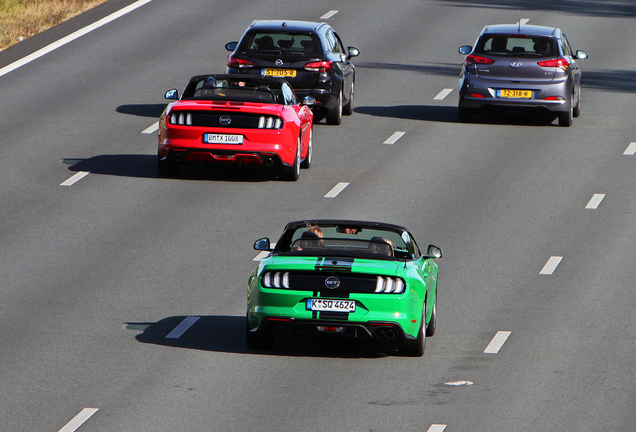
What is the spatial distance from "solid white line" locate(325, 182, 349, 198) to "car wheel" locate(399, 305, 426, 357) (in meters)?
7.89

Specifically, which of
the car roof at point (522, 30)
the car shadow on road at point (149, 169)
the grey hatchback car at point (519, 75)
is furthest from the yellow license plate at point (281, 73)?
the car roof at point (522, 30)

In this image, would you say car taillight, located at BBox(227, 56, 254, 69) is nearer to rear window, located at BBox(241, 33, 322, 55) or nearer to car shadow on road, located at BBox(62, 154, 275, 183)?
rear window, located at BBox(241, 33, 322, 55)

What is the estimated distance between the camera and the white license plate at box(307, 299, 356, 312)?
1232cm

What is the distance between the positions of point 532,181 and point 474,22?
51.6 ft

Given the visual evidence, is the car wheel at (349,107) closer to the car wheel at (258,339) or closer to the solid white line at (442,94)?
the solid white line at (442,94)

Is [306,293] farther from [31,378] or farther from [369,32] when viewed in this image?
[369,32]

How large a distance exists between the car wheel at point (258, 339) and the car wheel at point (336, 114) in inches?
515

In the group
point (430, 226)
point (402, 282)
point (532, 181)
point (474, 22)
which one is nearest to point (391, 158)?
point (532, 181)

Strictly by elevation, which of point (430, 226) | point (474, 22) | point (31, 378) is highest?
point (31, 378)

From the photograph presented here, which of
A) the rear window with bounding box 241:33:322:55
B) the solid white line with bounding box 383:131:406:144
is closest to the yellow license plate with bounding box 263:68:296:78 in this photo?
the rear window with bounding box 241:33:322:55

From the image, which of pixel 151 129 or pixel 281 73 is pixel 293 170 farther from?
pixel 151 129

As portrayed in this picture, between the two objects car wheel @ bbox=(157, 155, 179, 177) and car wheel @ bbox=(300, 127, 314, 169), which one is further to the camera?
car wheel @ bbox=(300, 127, 314, 169)

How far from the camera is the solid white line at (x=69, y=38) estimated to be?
30.8 metres

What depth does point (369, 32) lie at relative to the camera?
3553 centimetres
